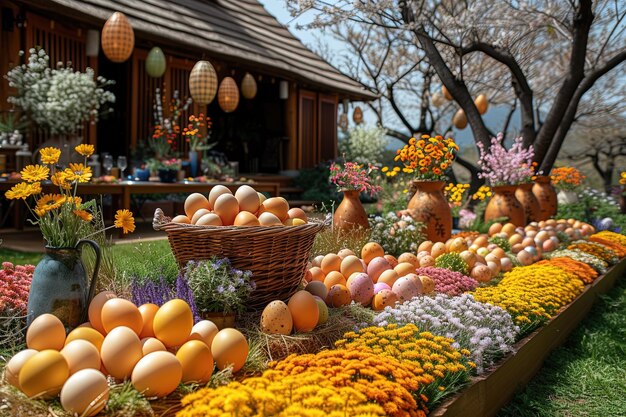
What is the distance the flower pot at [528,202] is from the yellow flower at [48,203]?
22.2 feet

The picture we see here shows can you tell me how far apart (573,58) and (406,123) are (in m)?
9.00

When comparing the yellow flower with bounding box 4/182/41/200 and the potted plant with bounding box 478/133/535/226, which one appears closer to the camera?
the yellow flower with bounding box 4/182/41/200

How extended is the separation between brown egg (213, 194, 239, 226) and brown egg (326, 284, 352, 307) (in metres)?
0.74

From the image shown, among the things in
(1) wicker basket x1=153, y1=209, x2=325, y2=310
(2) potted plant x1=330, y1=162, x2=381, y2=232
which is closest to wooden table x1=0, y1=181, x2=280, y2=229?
(2) potted plant x1=330, y1=162, x2=381, y2=232

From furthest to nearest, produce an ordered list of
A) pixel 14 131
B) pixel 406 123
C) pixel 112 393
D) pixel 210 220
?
pixel 406 123 → pixel 14 131 → pixel 210 220 → pixel 112 393

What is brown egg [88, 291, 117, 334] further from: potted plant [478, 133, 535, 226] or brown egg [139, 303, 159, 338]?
potted plant [478, 133, 535, 226]

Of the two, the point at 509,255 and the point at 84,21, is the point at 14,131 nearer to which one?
the point at 84,21

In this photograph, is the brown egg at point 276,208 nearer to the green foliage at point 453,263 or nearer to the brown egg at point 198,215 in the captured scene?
the brown egg at point 198,215

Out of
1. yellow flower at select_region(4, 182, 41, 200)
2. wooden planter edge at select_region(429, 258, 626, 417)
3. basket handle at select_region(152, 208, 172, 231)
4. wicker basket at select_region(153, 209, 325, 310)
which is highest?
yellow flower at select_region(4, 182, 41, 200)

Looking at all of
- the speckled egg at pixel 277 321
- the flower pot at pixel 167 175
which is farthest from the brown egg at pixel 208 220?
the flower pot at pixel 167 175

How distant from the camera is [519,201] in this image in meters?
7.96

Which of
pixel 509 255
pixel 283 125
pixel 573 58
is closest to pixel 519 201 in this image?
pixel 509 255

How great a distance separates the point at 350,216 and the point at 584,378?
2.67m

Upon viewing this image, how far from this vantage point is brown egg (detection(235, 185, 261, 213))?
11.0 ft
